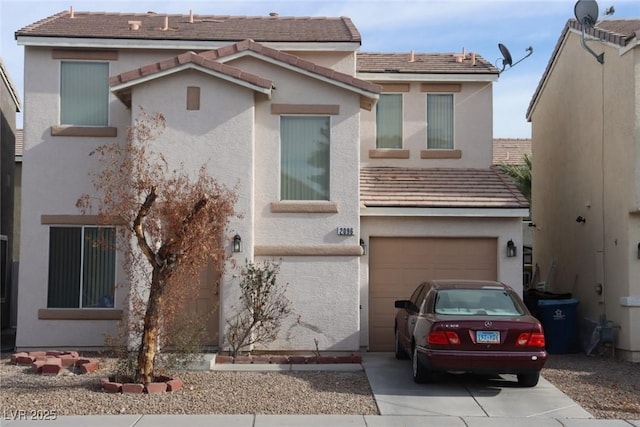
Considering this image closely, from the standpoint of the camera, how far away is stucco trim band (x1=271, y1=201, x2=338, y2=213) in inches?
543

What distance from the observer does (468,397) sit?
10.4 m

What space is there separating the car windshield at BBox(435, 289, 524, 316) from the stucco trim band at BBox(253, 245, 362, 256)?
271cm

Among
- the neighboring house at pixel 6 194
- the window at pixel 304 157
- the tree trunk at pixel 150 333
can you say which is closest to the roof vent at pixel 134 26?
the neighboring house at pixel 6 194

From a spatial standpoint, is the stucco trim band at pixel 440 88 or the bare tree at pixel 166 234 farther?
the stucco trim band at pixel 440 88

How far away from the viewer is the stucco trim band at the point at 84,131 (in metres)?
14.5

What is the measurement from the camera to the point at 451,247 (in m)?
14.8

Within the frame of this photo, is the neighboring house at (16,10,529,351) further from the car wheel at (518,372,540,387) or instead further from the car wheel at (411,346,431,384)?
the car wheel at (518,372,540,387)

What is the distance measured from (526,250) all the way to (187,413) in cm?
1725

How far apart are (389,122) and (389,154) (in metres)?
0.78

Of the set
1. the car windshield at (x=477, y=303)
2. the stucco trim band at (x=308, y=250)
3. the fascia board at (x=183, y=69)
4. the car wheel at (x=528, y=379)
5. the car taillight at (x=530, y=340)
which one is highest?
the fascia board at (x=183, y=69)

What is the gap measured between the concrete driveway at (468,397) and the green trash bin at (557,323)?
332 centimetres

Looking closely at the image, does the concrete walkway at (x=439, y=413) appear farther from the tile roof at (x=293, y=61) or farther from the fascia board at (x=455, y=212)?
the tile roof at (x=293, y=61)

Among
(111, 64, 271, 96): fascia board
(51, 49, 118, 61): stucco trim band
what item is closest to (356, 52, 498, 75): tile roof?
(111, 64, 271, 96): fascia board

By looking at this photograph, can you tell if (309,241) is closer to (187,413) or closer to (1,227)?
(187,413)
